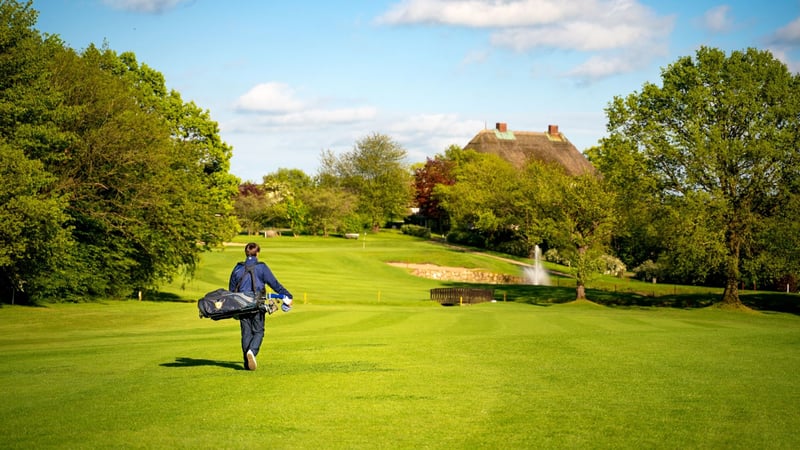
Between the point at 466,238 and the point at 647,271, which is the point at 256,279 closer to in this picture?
the point at 647,271

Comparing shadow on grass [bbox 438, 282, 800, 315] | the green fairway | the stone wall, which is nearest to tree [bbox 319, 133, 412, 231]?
the stone wall

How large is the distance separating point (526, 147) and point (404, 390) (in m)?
124

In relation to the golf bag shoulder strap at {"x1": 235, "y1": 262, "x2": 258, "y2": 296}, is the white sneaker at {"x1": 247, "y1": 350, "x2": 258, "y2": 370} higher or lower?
lower

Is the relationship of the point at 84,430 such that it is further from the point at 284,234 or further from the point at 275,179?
the point at 275,179

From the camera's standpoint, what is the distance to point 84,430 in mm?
9156

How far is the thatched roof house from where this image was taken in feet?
428

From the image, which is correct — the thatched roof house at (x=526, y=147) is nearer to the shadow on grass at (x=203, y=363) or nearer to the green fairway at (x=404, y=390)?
the green fairway at (x=404, y=390)

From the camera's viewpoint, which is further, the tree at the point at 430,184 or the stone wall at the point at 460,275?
the tree at the point at 430,184

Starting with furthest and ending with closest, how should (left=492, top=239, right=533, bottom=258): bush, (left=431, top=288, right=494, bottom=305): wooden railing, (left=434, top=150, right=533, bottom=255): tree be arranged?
(left=434, top=150, right=533, bottom=255): tree
(left=492, top=239, right=533, bottom=258): bush
(left=431, top=288, right=494, bottom=305): wooden railing

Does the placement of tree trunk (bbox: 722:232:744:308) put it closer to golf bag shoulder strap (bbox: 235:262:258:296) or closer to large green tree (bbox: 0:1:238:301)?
large green tree (bbox: 0:1:238:301)

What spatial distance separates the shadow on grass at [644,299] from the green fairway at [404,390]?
26801 millimetres

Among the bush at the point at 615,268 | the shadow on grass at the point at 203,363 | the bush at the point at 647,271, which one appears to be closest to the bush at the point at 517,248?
the bush at the point at 615,268

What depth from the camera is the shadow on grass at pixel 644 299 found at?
4859 cm

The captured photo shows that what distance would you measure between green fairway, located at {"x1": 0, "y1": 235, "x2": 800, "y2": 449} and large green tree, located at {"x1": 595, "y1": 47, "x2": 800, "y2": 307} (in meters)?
20.1
